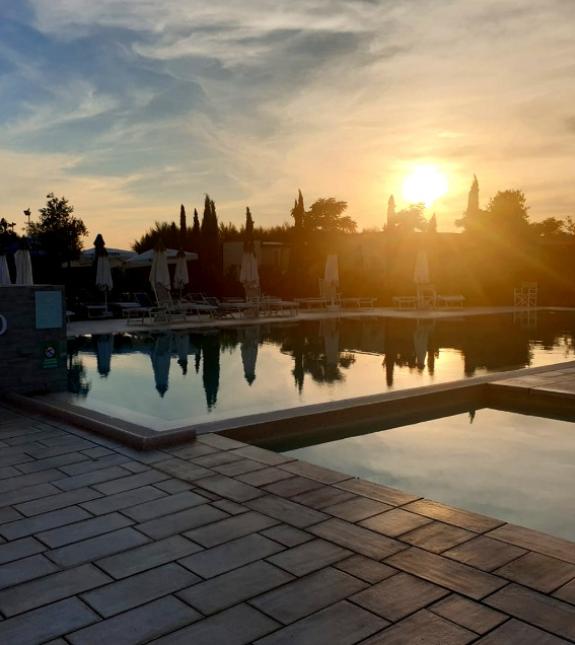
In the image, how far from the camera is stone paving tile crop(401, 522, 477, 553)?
2988mm

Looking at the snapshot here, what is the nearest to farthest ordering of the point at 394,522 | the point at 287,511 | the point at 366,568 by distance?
the point at 366,568 → the point at 394,522 → the point at 287,511

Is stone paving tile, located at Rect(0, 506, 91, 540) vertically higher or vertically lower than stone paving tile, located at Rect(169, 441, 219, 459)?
lower

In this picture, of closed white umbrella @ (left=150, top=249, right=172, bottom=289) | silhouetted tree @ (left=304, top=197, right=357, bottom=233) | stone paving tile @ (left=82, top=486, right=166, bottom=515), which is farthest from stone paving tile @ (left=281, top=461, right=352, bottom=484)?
silhouetted tree @ (left=304, top=197, right=357, bottom=233)

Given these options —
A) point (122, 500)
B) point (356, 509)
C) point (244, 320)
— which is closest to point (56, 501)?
point (122, 500)

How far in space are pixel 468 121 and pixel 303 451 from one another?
1124cm

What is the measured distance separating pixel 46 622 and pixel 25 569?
52 centimetres

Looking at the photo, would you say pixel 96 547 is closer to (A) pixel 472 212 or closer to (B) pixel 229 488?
(B) pixel 229 488

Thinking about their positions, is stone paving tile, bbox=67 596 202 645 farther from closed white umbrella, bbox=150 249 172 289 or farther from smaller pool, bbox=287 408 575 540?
closed white umbrella, bbox=150 249 172 289

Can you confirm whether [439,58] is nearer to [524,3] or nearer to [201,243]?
[524,3]

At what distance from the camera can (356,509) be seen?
136 inches

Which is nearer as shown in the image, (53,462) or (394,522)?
(394,522)

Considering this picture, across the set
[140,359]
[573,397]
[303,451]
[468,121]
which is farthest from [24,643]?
[468,121]

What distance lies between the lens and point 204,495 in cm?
371

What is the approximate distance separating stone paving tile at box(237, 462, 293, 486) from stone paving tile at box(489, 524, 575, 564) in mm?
1375
